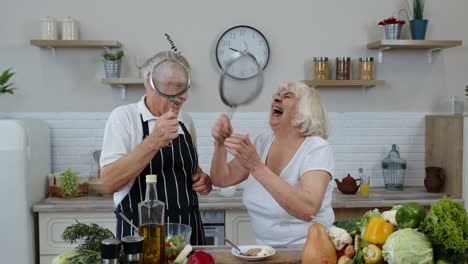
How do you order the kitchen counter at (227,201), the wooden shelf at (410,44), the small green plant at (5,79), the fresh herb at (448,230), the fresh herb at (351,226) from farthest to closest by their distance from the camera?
the wooden shelf at (410,44)
the small green plant at (5,79)
the kitchen counter at (227,201)
the fresh herb at (351,226)
the fresh herb at (448,230)

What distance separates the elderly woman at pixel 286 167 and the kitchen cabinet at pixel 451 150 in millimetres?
2038

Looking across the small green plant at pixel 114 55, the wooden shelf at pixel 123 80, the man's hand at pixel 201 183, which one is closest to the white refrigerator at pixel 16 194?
the wooden shelf at pixel 123 80

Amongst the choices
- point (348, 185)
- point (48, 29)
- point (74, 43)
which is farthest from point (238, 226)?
point (48, 29)

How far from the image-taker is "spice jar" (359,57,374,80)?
14.7 feet

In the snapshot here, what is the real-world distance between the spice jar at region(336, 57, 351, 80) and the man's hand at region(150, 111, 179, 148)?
2565mm

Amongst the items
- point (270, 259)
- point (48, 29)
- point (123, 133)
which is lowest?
point (270, 259)

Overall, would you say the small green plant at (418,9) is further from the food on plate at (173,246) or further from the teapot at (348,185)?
the food on plate at (173,246)

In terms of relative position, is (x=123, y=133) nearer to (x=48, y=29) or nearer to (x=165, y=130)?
(x=165, y=130)

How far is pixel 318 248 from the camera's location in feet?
5.66

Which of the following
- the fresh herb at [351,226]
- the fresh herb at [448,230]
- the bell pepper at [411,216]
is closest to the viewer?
the fresh herb at [448,230]

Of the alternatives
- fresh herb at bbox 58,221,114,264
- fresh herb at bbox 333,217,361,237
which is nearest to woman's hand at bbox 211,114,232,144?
fresh herb at bbox 333,217,361,237

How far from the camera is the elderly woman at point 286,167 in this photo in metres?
2.22

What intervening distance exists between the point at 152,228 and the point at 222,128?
0.69 m

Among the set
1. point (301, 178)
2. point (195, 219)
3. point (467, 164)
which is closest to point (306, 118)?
point (301, 178)
